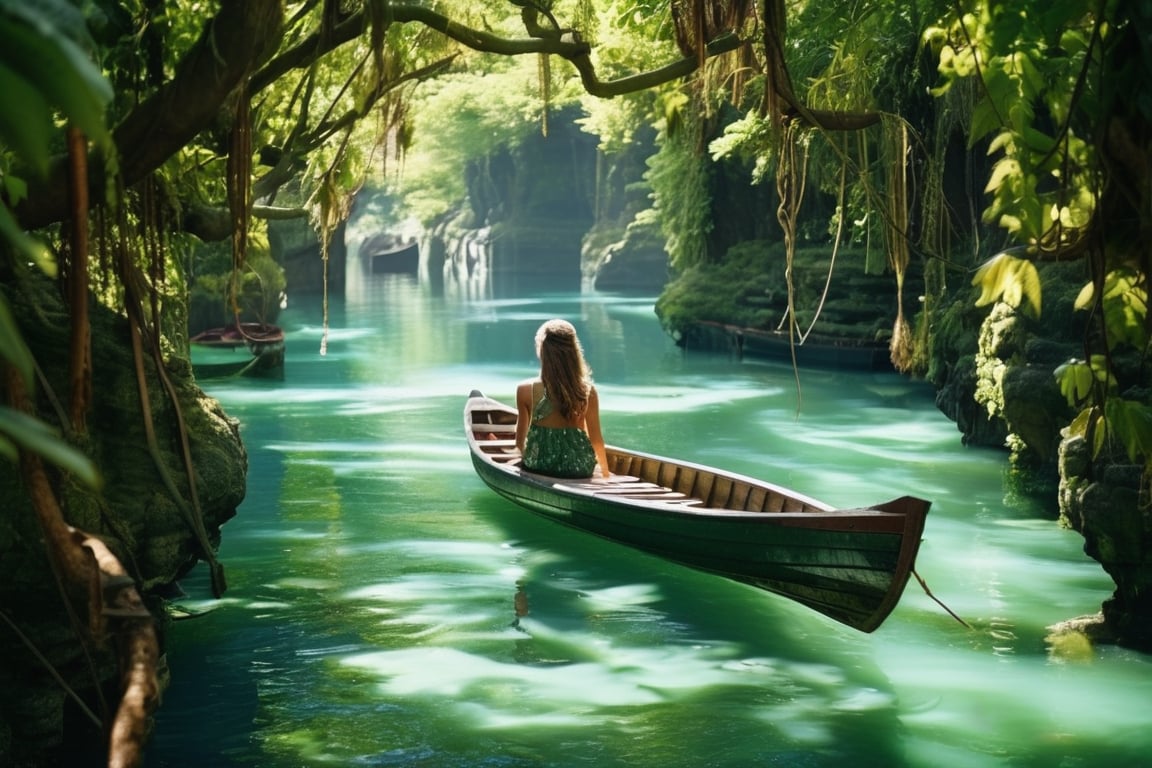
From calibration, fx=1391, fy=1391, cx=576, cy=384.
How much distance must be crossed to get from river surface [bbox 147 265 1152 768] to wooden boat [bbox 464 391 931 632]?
1.47 feet

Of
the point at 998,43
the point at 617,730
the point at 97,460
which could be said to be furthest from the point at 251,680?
the point at 998,43

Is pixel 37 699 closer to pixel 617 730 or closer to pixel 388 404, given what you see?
pixel 617 730

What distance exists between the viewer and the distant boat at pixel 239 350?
20703mm

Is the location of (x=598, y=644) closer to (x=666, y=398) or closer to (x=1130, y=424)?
(x=1130, y=424)

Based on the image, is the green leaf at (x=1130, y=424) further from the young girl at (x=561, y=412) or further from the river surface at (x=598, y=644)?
the young girl at (x=561, y=412)

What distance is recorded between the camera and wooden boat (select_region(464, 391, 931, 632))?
6938 mm

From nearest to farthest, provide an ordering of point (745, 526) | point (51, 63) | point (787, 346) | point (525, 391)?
1. point (51, 63)
2. point (745, 526)
3. point (525, 391)
4. point (787, 346)

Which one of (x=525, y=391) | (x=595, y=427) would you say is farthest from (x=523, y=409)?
(x=595, y=427)

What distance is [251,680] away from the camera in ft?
24.6

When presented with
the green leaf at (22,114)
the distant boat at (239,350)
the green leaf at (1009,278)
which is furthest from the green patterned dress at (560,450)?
the distant boat at (239,350)

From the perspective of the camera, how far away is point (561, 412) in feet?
32.4

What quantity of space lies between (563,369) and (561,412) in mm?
464

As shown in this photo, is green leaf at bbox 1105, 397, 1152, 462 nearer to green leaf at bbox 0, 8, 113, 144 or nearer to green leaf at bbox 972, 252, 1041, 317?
green leaf at bbox 972, 252, 1041, 317

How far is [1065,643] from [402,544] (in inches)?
200
